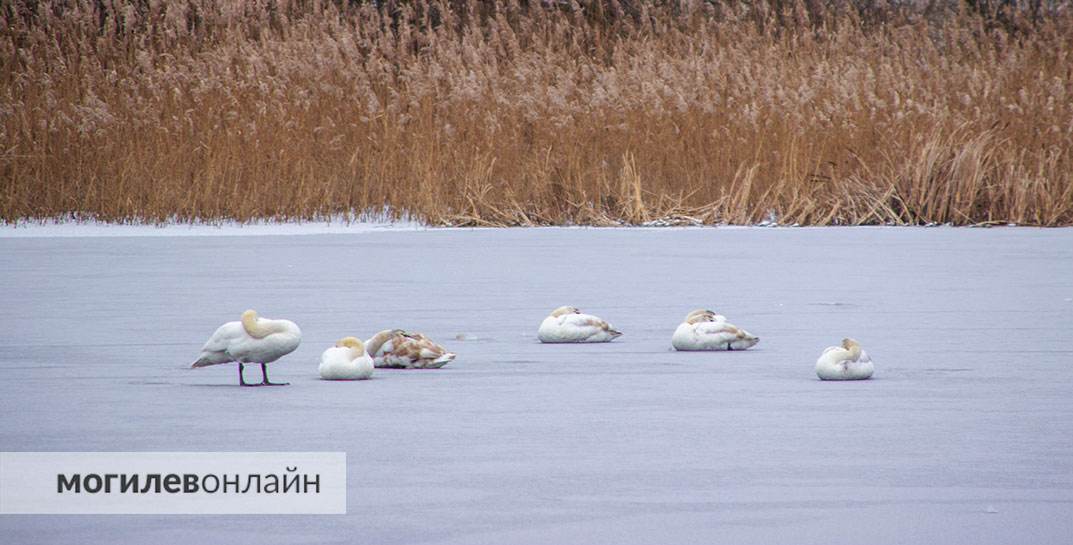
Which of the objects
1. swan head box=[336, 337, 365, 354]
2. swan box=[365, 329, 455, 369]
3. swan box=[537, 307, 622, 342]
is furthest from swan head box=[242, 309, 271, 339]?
swan box=[537, 307, 622, 342]

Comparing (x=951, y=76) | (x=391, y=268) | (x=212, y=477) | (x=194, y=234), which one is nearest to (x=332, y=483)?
(x=212, y=477)

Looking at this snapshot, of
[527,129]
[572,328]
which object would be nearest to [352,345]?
[572,328]

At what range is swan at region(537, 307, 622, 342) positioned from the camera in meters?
4.42

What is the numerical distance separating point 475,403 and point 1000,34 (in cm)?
1083

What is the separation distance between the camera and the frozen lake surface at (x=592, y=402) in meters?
2.21

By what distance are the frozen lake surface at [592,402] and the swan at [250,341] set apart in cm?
8

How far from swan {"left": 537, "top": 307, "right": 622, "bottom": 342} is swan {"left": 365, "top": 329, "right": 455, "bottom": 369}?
53cm

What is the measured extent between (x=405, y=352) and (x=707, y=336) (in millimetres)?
848

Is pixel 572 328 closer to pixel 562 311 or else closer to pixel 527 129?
pixel 562 311

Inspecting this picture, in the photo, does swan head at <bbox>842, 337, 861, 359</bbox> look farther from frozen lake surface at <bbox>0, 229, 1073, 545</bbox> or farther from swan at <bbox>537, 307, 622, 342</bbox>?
swan at <bbox>537, 307, 622, 342</bbox>

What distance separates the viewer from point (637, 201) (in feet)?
32.8

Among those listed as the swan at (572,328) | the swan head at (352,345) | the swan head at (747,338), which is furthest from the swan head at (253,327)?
the swan head at (747,338)

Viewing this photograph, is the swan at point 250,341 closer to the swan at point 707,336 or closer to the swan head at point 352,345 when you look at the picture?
the swan head at point 352,345

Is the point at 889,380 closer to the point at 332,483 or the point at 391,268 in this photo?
the point at 332,483
